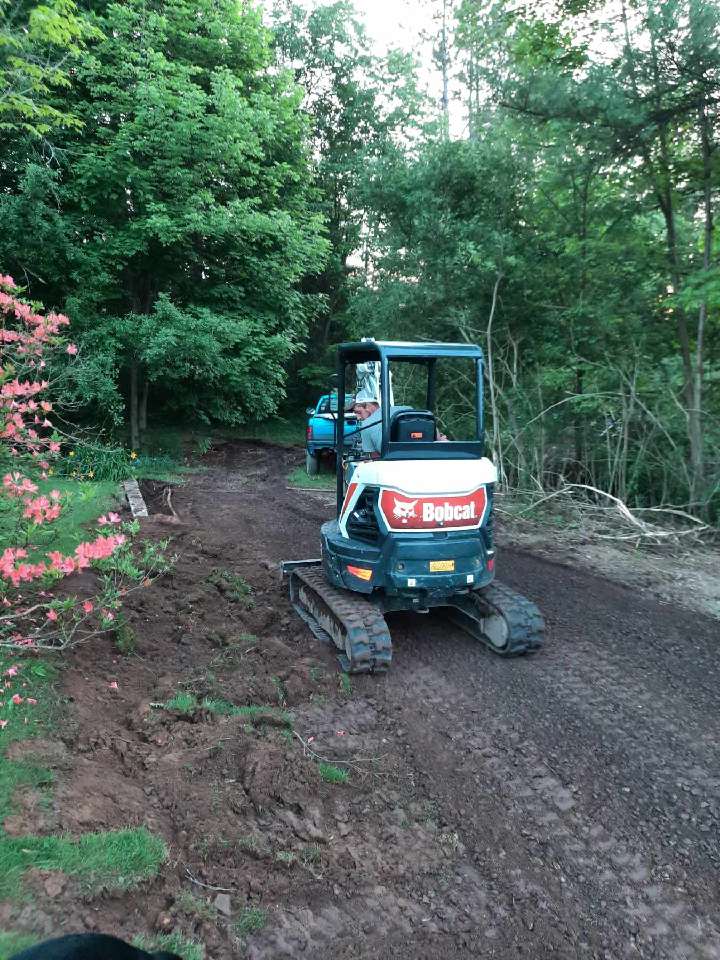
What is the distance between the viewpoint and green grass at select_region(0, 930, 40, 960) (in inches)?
83.4

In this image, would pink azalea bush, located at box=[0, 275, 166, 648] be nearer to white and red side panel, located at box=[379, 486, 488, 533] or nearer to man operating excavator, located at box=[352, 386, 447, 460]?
white and red side panel, located at box=[379, 486, 488, 533]

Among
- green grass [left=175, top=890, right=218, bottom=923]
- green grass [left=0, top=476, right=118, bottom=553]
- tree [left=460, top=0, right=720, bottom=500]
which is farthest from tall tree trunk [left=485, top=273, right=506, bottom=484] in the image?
green grass [left=175, top=890, right=218, bottom=923]

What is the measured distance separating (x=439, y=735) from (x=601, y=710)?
1.19 metres

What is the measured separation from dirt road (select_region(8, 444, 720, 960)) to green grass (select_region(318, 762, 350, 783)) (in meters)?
0.09

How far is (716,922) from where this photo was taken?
2682 millimetres

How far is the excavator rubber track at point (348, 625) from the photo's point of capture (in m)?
4.75

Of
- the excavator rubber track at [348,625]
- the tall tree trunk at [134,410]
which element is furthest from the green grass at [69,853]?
the tall tree trunk at [134,410]

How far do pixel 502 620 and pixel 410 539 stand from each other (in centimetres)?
106

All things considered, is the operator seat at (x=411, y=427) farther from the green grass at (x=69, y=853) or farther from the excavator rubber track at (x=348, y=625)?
the green grass at (x=69, y=853)

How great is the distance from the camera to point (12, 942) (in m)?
2.16

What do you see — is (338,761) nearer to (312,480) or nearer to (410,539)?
(410,539)

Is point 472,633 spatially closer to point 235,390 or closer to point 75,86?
point 235,390

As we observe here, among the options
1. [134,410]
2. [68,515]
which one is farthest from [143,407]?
[68,515]

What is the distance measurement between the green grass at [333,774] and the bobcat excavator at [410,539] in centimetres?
109
